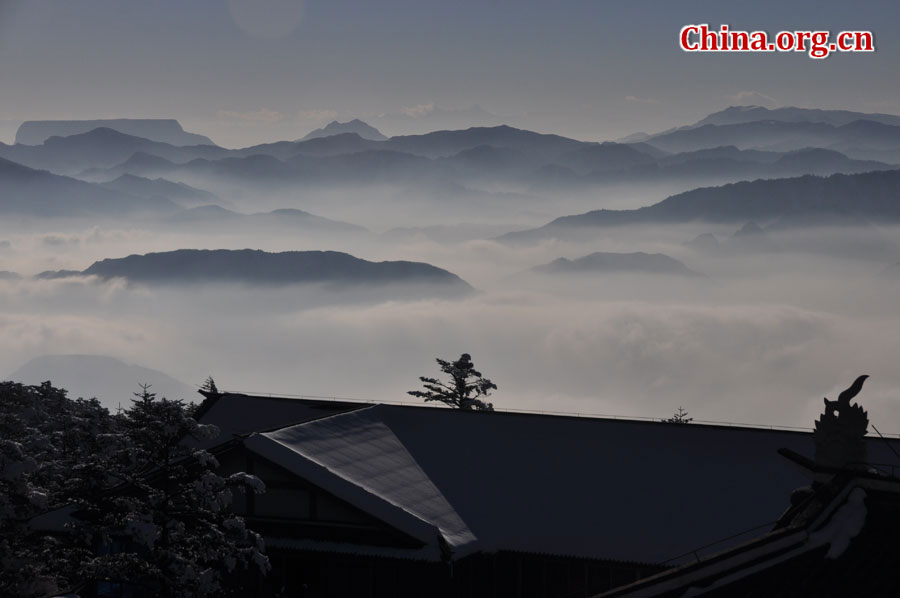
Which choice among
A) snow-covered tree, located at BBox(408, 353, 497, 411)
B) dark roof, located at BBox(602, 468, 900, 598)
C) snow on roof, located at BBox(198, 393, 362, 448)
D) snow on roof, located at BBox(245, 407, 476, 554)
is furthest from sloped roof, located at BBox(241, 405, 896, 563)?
snow-covered tree, located at BBox(408, 353, 497, 411)

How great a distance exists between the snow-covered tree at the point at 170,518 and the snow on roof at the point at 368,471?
7.55ft

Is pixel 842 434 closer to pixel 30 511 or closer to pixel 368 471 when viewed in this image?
pixel 368 471

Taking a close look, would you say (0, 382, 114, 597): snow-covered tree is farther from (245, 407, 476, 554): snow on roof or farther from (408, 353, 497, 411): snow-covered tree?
(408, 353, 497, 411): snow-covered tree

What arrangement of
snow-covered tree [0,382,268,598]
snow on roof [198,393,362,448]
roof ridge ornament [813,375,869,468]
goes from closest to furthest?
1. roof ridge ornament [813,375,869,468]
2. snow-covered tree [0,382,268,598]
3. snow on roof [198,393,362,448]

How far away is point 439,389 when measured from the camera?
2507 inches

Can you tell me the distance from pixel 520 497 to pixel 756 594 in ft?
56.7

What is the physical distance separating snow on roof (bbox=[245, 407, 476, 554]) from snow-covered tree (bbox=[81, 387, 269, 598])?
2.30 metres

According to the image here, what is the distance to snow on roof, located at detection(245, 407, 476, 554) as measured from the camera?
88.6ft

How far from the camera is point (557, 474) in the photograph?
104ft

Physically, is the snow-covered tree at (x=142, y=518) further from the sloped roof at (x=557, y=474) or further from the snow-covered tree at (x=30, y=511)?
the sloped roof at (x=557, y=474)

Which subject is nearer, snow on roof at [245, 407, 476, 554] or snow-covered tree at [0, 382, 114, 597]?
snow on roof at [245, 407, 476, 554]

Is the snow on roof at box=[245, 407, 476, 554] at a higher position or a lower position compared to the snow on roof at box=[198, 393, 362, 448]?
lower

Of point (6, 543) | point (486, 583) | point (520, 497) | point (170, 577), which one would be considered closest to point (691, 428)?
point (520, 497)

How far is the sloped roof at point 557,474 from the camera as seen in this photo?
91.7ft
